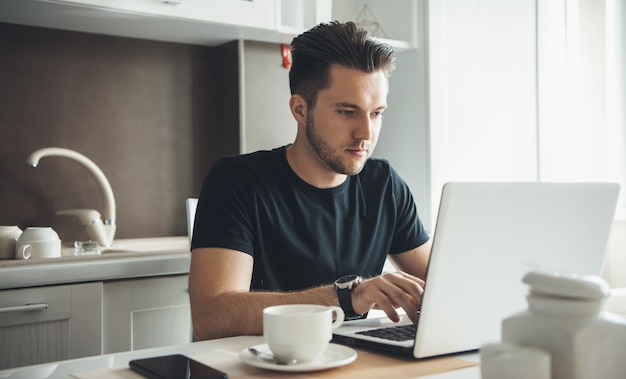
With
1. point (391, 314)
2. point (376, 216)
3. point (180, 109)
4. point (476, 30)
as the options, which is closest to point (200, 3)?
point (180, 109)

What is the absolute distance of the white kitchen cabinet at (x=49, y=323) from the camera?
75.9 inches

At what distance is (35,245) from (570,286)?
1.70m

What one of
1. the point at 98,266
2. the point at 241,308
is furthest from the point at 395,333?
the point at 98,266

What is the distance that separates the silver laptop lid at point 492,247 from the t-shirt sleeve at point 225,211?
2.09 feet

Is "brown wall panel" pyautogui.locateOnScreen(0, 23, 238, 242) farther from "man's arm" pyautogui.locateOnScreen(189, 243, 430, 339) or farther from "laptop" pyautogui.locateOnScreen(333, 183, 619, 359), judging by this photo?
"laptop" pyautogui.locateOnScreen(333, 183, 619, 359)

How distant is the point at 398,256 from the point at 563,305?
1.20 meters

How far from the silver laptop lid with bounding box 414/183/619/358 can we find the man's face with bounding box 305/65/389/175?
2.30ft

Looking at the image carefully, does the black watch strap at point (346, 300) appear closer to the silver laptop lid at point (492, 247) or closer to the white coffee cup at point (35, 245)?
the silver laptop lid at point (492, 247)

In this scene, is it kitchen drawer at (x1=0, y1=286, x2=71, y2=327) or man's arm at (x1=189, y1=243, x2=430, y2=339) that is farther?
kitchen drawer at (x1=0, y1=286, x2=71, y2=327)

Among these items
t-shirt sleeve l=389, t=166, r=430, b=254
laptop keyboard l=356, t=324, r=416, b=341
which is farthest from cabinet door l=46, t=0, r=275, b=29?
laptop keyboard l=356, t=324, r=416, b=341

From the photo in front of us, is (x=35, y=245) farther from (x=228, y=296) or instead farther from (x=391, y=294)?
(x=391, y=294)

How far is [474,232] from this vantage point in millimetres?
936

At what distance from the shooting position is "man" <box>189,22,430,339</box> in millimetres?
1599

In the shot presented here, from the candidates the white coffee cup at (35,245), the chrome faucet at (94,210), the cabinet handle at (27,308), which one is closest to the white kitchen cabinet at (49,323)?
the cabinet handle at (27,308)
